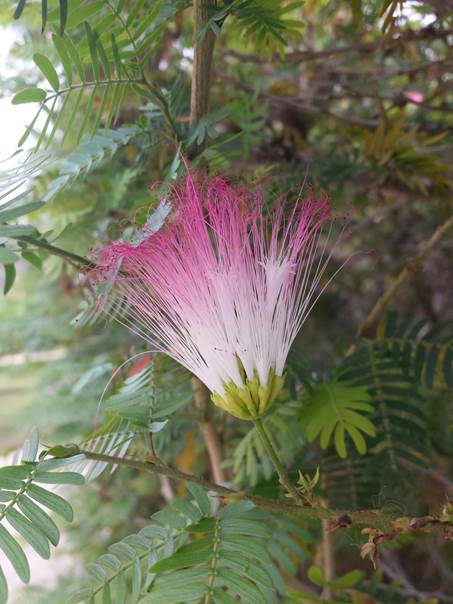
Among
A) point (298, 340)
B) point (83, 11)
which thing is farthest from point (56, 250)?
point (298, 340)

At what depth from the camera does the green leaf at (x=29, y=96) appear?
0.38 m

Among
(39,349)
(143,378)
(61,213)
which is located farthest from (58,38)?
(39,349)

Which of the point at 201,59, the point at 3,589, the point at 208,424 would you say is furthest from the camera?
the point at 208,424

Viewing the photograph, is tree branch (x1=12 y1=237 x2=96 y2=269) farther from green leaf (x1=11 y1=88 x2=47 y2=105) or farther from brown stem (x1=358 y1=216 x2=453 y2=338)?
brown stem (x1=358 y1=216 x2=453 y2=338)

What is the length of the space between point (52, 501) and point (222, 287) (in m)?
0.17

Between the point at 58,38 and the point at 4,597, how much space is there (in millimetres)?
335

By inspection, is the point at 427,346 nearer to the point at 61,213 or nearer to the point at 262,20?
the point at 262,20

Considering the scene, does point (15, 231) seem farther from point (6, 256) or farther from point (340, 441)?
point (340, 441)

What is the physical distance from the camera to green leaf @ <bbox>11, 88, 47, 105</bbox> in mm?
380

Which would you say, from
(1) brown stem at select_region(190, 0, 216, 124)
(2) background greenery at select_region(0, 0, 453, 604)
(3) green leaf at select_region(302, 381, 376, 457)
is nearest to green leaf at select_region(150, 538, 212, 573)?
(2) background greenery at select_region(0, 0, 453, 604)

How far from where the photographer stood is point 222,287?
14.8 inches

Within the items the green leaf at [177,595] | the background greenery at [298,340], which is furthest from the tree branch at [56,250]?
the green leaf at [177,595]

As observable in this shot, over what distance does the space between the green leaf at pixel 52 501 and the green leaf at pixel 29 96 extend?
248mm

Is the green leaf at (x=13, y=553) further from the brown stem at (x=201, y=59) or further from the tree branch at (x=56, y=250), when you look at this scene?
the brown stem at (x=201, y=59)
